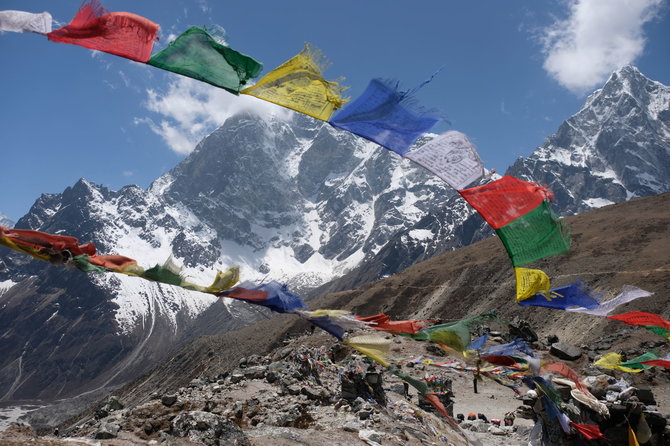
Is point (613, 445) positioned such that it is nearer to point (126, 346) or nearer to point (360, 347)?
point (360, 347)

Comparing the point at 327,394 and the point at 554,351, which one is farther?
the point at 554,351

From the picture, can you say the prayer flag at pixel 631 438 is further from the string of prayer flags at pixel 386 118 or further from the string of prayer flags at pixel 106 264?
the string of prayer flags at pixel 106 264

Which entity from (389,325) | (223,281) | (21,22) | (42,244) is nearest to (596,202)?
(389,325)

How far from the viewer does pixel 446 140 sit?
6438 millimetres

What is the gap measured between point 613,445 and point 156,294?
7565 inches

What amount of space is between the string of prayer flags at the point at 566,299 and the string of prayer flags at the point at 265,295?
3777 mm

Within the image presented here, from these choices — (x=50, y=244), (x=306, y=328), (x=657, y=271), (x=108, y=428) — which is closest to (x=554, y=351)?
(x=657, y=271)

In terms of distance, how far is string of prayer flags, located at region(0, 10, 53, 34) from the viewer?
4.80 meters

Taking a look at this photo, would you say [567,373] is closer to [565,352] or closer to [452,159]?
[452,159]

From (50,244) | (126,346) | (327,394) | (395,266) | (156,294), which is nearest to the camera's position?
(50,244)

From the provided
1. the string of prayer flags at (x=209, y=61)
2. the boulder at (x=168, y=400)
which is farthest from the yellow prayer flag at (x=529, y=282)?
the boulder at (x=168, y=400)

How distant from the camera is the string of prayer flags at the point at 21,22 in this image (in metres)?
4.80

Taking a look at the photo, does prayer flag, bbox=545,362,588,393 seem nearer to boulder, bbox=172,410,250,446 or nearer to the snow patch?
boulder, bbox=172,410,250,446

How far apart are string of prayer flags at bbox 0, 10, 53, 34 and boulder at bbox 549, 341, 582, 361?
26.0 meters
